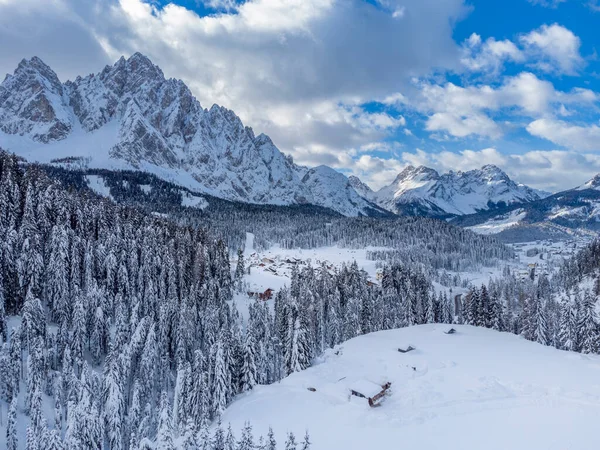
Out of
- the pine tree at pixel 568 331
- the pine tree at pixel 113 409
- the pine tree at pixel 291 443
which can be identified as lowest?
the pine tree at pixel 113 409

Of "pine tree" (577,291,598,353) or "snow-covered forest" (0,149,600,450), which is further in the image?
"pine tree" (577,291,598,353)

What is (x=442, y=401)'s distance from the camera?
32.5 m

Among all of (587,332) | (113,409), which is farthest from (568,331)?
(113,409)

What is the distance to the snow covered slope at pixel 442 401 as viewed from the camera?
26922 mm

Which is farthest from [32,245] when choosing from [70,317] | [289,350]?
[289,350]

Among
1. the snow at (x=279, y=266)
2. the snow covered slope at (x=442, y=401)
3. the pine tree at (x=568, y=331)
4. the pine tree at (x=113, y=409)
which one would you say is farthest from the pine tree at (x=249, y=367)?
the snow at (x=279, y=266)

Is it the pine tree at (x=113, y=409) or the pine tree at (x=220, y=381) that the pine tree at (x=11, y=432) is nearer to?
the pine tree at (x=113, y=409)

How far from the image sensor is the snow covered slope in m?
26.9

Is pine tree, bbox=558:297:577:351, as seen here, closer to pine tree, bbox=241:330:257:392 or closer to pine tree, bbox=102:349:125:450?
pine tree, bbox=241:330:257:392

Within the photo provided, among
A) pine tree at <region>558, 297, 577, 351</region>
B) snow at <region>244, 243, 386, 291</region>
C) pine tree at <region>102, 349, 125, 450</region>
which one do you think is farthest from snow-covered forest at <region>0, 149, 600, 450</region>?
snow at <region>244, 243, 386, 291</region>

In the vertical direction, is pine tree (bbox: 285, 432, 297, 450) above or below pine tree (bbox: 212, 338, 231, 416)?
above

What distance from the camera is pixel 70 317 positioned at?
5756cm

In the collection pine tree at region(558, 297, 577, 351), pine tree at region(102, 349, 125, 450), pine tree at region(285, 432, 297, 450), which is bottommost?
pine tree at region(102, 349, 125, 450)

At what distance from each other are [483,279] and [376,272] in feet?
239
